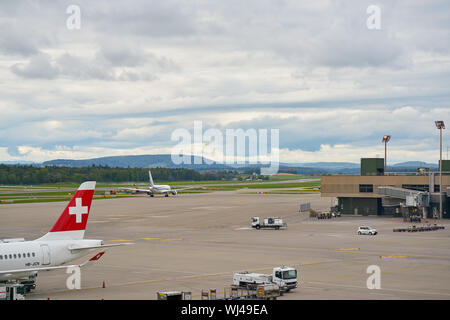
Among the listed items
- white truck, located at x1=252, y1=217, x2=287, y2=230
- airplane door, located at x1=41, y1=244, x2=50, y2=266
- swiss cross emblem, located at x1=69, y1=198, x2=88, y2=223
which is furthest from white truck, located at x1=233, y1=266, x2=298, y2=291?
white truck, located at x1=252, y1=217, x2=287, y2=230

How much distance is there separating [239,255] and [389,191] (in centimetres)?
6061

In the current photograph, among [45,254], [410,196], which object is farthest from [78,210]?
[410,196]

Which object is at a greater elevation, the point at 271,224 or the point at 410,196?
the point at 410,196

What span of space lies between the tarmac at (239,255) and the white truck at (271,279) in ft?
2.80

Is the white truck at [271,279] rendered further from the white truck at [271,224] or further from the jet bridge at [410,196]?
the jet bridge at [410,196]

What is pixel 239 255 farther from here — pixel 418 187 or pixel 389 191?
pixel 418 187

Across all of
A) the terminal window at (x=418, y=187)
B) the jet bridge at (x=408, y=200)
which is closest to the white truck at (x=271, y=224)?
the jet bridge at (x=408, y=200)

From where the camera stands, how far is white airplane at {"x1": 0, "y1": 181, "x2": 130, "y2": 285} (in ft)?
130

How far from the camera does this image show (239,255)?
6562cm

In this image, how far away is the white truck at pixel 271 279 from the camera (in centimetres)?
4303

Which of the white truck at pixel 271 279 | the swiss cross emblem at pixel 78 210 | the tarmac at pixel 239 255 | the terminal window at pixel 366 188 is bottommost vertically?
the tarmac at pixel 239 255

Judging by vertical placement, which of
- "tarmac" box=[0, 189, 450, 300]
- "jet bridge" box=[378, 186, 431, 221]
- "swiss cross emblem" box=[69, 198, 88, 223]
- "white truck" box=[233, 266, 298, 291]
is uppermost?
"swiss cross emblem" box=[69, 198, 88, 223]

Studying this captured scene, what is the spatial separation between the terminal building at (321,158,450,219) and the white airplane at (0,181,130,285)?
80.1 meters

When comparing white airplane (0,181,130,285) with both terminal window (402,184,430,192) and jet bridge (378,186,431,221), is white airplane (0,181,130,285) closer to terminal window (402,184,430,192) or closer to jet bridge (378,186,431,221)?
jet bridge (378,186,431,221)
